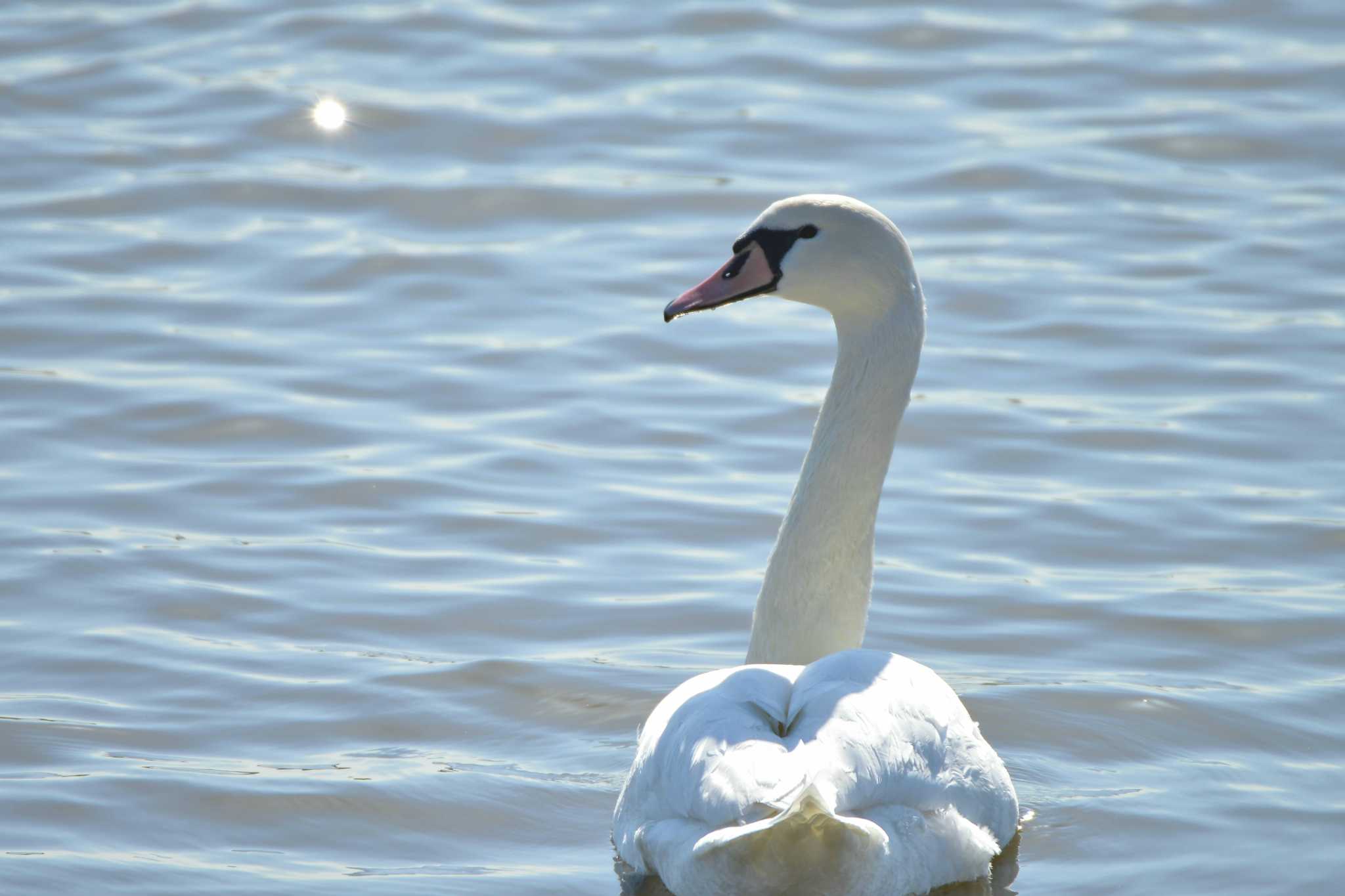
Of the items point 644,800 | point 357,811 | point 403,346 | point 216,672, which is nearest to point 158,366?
point 403,346

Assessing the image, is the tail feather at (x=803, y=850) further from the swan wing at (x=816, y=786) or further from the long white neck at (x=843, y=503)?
the long white neck at (x=843, y=503)

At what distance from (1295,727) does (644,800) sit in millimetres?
2393

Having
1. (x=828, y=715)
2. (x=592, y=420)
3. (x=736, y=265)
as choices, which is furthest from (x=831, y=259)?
(x=592, y=420)

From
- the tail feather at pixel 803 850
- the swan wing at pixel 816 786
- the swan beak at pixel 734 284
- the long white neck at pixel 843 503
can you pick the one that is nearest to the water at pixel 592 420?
the swan wing at pixel 816 786

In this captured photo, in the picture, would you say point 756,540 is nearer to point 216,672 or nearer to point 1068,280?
point 216,672

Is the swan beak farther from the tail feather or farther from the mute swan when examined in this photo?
the tail feather

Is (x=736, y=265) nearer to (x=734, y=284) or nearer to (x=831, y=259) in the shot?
(x=734, y=284)

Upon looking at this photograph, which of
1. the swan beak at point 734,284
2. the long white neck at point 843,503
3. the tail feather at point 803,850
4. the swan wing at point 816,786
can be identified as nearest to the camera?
the tail feather at point 803,850

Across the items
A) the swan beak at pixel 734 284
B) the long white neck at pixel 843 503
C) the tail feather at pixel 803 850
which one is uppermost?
the swan beak at pixel 734 284

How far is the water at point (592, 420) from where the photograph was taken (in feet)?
17.8

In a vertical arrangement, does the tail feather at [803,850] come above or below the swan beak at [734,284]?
below

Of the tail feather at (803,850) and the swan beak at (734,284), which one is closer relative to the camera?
the tail feather at (803,850)

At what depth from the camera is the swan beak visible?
547cm

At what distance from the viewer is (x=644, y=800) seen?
441cm
